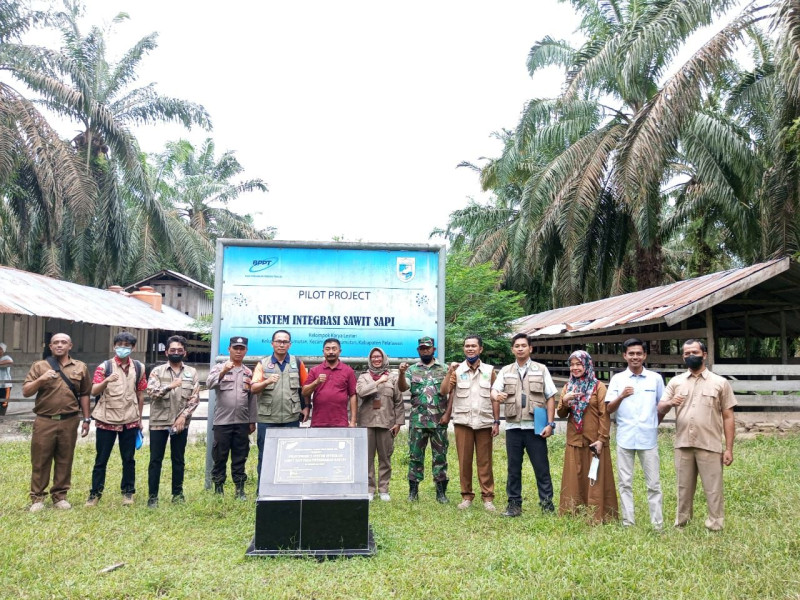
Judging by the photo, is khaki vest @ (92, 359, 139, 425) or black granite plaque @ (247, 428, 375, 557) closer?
black granite plaque @ (247, 428, 375, 557)

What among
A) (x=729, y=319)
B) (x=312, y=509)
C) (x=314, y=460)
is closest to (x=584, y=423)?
(x=314, y=460)

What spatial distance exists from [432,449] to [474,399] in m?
0.71

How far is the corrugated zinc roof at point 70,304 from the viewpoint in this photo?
12.8 metres

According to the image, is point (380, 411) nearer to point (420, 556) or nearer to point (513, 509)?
point (513, 509)

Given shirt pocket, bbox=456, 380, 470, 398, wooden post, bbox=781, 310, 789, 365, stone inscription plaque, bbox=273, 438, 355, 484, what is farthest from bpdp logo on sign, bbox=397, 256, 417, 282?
wooden post, bbox=781, 310, 789, 365

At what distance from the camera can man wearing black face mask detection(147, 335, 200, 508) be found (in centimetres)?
649

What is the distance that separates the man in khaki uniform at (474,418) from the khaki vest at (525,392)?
20 centimetres

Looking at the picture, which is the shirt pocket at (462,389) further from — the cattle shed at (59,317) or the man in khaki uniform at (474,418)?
the cattle shed at (59,317)

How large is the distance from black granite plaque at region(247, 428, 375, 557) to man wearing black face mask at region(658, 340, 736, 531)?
103 inches

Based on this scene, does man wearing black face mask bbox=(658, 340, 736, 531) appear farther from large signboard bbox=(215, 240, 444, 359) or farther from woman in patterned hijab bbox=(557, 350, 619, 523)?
large signboard bbox=(215, 240, 444, 359)

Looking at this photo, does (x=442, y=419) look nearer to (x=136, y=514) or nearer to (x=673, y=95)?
(x=136, y=514)

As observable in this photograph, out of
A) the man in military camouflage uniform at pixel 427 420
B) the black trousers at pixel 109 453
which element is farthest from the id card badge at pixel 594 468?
the black trousers at pixel 109 453

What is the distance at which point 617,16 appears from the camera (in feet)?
56.2

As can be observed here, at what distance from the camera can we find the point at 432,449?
6.79 meters
